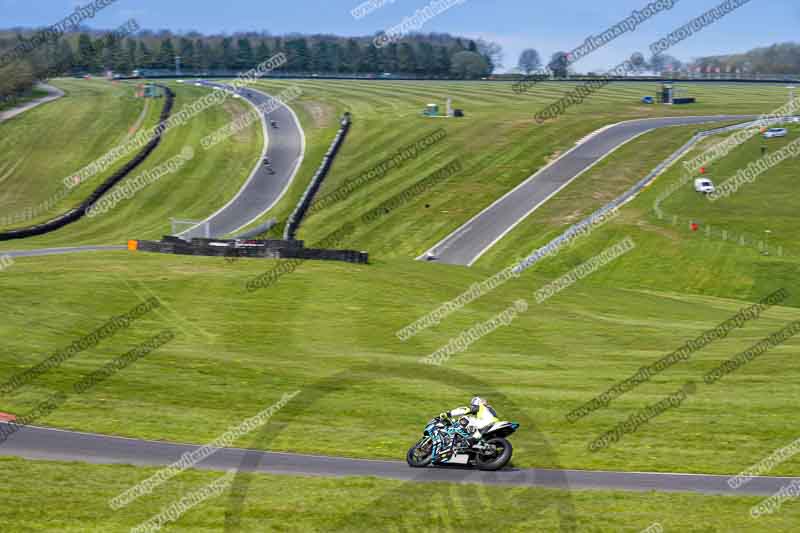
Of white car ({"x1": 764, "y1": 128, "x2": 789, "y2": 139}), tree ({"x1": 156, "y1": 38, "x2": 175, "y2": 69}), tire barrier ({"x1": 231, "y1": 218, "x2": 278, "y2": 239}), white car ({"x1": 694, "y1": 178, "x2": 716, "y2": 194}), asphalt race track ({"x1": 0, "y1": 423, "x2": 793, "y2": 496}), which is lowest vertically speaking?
tire barrier ({"x1": 231, "y1": 218, "x2": 278, "y2": 239})

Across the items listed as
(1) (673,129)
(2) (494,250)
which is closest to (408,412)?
(2) (494,250)

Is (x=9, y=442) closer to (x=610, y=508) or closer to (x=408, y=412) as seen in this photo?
(x=408, y=412)

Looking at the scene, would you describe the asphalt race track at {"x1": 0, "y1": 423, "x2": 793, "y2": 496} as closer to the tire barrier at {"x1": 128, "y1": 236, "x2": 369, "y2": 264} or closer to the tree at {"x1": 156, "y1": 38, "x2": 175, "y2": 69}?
the tire barrier at {"x1": 128, "y1": 236, "x2": 369, "y2": 264}

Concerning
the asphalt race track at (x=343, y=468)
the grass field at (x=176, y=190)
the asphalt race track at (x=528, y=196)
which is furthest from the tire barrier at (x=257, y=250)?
the asphalt race track at (x=343, y=468)

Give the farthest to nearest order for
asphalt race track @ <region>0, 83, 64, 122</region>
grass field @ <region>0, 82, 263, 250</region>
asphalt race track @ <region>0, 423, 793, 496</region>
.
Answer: asphalt race track @ <region>0, 83, 64, 122</region> → grass field @ <region>0, 82, 263, 250</region> → asphalt race track @ <region>0, 423, 793, 496</region>

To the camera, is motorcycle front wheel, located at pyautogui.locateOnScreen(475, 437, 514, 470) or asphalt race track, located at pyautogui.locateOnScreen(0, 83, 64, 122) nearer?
motorcycle front wheel, located at pyautogui.locateOnScreen(475, 437, 514, 470)

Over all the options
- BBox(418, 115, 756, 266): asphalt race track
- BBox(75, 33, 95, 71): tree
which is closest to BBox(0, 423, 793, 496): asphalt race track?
BBox(418, 115, 756, 266): asphalt race track
